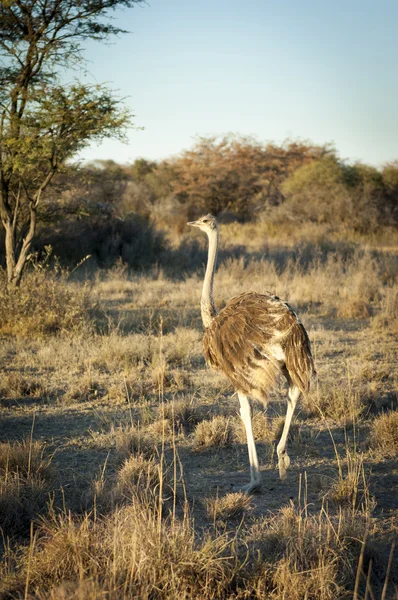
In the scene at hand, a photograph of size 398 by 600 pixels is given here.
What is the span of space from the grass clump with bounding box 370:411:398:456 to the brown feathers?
1240 mm

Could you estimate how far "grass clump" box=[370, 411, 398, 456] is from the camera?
4.70 m

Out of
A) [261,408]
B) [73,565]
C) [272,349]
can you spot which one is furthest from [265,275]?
[73,565]

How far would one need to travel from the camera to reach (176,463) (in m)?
4.58

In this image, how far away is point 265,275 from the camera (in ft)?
41.8

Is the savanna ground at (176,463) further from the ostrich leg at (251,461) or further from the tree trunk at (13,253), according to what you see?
the tree trunk at (13,253)

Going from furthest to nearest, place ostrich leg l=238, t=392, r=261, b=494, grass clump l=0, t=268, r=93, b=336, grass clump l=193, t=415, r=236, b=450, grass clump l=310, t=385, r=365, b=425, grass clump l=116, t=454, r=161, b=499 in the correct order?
grass clump l=0, t=268, r=93, b=336 → grass clump l=310, t=385, r=365, b=425 → grass clump l=193, t=415, r=236, b=450 → ostrich leg l=238, t=392, r=261, b=494 → grass clump l=116, t=454, r=161, b=499

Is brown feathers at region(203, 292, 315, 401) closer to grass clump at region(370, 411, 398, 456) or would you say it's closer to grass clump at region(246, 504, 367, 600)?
grass clump at region(246, 504, 367, 600)

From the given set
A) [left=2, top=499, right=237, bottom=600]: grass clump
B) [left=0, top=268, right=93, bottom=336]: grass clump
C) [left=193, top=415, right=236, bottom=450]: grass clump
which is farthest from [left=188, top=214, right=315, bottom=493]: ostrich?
[left=0, top=268, right=93, bottom=336]: grass clump

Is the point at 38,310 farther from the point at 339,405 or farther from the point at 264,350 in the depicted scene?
the point at 264,350

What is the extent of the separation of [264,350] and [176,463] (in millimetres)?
1333

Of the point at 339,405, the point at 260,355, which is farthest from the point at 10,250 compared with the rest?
the point at 260,355

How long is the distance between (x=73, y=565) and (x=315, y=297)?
8.65m

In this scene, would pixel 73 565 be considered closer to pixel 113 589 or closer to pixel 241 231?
pixel 113 589

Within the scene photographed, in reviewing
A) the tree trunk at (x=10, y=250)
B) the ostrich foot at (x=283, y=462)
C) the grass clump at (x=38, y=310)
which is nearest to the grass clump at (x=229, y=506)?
the ostrich foot at (x=283, y=462)
